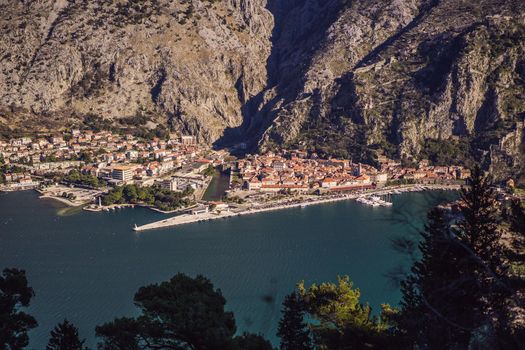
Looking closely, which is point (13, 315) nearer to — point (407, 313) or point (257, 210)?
point (407, 313)

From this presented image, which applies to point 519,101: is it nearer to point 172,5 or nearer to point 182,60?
point 182,60

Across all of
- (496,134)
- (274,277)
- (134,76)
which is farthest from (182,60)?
(274,277)

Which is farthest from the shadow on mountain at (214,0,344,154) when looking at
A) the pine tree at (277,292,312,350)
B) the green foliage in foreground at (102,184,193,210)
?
the pine tree at (277,292,312,350)

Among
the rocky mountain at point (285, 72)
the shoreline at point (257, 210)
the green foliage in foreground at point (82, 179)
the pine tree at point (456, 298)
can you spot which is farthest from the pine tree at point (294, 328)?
the rocky mountain at point (285, 72)

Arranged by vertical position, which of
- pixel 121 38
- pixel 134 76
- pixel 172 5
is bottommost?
pixel 134 76

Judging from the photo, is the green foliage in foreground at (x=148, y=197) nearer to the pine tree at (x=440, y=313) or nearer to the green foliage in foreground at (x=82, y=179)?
the green foliage in foreground at (x=82, y=179)

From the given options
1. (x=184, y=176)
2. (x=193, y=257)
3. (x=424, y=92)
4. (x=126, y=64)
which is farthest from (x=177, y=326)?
(x=126, y=64)
